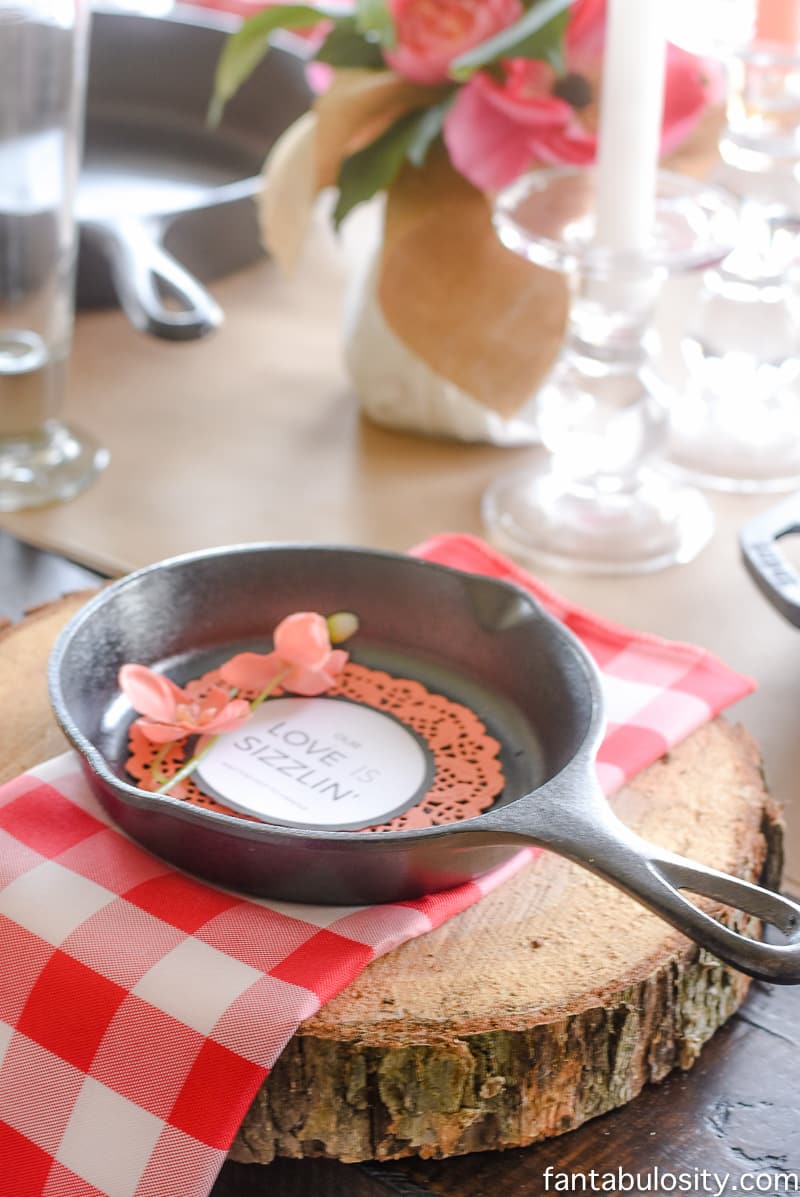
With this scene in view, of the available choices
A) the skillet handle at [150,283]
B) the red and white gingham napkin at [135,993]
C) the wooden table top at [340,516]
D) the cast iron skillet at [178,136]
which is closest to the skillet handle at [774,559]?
the wooden table top at [340,516]

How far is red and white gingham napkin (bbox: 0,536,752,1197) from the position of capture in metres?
0.42

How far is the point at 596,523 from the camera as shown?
0.80 m

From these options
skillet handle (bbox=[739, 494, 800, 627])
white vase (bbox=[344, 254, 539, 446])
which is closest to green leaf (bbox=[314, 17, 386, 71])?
white vase (bbox=[344, 254, 539, 446])

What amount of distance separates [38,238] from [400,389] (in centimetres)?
23

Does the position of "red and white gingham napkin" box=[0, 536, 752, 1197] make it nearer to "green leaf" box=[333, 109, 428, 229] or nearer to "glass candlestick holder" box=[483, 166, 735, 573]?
"glass candlestick holder" box=[483, 166, 735, 573]

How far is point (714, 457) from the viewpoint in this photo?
34.9 inches

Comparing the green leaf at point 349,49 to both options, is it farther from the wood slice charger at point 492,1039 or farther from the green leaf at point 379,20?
the wood slice charger at point 492,1039

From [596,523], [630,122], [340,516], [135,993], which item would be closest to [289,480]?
[340,516]

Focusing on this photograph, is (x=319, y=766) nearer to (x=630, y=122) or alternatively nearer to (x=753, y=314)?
(x=630, y=122)

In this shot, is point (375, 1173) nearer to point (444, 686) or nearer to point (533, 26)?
point (444, 686)

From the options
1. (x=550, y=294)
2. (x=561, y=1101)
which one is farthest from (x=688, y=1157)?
(x=550, y=294)

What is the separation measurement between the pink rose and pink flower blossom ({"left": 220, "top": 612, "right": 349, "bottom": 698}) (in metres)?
0.36

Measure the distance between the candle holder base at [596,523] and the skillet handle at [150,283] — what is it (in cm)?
19

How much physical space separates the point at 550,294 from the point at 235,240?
317mm
